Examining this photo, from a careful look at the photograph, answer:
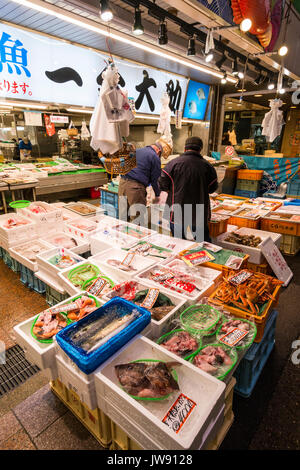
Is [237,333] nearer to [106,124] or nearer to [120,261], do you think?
[120,261]

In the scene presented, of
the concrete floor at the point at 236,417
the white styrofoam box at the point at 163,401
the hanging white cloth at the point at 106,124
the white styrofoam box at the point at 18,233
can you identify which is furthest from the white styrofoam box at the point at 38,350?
the white styrofoam box at the point at 18,233

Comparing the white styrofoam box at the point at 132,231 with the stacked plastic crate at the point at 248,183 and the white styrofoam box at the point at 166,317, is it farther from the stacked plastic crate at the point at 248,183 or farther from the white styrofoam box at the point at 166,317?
the stacked plastic crate at the point at 248,183

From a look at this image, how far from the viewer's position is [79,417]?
2215 millimetres

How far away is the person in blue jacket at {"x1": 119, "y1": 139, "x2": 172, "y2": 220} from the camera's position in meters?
4.95

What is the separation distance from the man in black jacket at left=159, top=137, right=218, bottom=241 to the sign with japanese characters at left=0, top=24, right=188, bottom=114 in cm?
308

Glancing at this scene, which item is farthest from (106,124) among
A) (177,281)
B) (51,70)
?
(51,70)

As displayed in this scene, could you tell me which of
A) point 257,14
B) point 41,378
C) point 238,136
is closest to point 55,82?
point 257,14

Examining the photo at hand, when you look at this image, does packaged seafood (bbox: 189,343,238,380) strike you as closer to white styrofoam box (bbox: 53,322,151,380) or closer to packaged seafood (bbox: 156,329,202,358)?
packaged seafood (bbox: 156,329,202,358)

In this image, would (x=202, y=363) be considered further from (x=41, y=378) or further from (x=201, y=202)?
(x=201, y=202)

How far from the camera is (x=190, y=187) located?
12.6ft

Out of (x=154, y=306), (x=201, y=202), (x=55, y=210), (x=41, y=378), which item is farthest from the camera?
(x=55, y=210)

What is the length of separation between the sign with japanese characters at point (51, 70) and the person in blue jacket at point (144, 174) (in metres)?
1.97

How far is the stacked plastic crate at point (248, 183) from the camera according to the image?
745 centimetres

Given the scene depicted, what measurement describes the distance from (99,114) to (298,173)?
27.1 feet
